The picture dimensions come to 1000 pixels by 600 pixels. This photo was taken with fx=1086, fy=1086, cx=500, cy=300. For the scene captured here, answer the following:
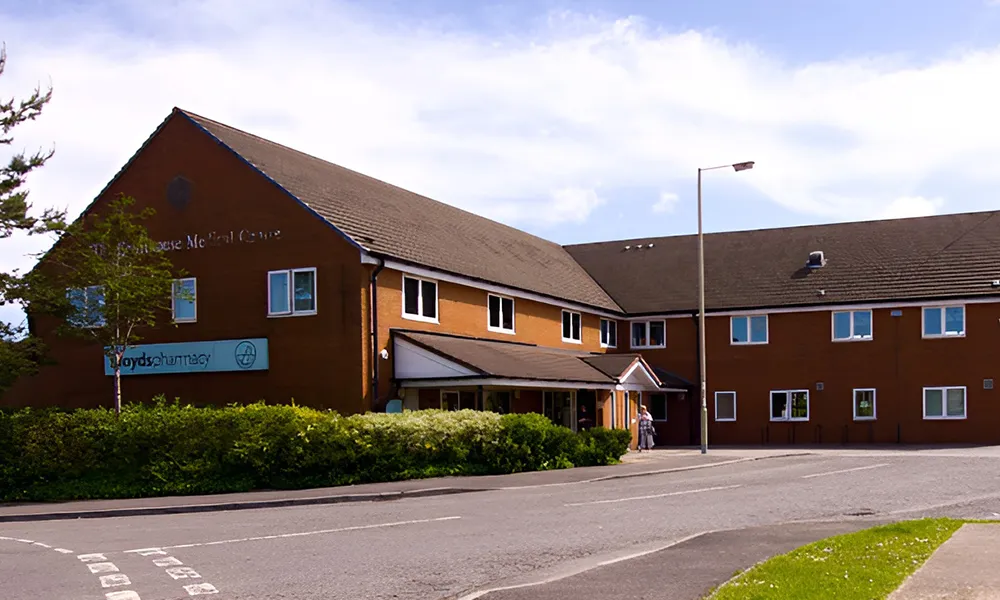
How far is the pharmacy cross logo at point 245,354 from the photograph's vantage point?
29.1 metres

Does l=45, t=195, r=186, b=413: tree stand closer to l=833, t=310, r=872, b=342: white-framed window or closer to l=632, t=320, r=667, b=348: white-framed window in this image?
l=632, t=320, r=667, b=348: white-framed window

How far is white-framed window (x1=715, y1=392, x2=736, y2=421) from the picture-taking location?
4284 cm

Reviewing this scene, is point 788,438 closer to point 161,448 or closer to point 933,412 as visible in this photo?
point 933,412

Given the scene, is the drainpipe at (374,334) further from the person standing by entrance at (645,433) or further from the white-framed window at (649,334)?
the white-framed window at (649,334)

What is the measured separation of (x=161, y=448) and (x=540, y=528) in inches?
451

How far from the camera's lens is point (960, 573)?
878cm

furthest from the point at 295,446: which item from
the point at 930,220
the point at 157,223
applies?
the point at 930,220

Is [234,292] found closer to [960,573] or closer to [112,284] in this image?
[112,284]

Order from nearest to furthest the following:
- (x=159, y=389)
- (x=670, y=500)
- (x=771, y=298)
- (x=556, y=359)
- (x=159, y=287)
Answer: (x=670, y=500)
(x=159, y=287)
(x=159, y=389)
(x=556, y=359)
(x=771, y=298)

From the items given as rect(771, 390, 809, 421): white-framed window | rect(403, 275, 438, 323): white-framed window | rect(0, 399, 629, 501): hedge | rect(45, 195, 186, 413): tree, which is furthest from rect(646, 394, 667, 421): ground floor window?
rect(45, 195, 186, 413): tree

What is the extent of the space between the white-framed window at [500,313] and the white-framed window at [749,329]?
469 inches

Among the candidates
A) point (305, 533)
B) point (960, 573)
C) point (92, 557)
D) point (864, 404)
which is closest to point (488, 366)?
point (305, 533)

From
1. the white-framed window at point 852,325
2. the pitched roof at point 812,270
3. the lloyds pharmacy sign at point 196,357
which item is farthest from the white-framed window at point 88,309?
the white-framed window at point 852,325

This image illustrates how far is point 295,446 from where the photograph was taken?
74.2 feet
